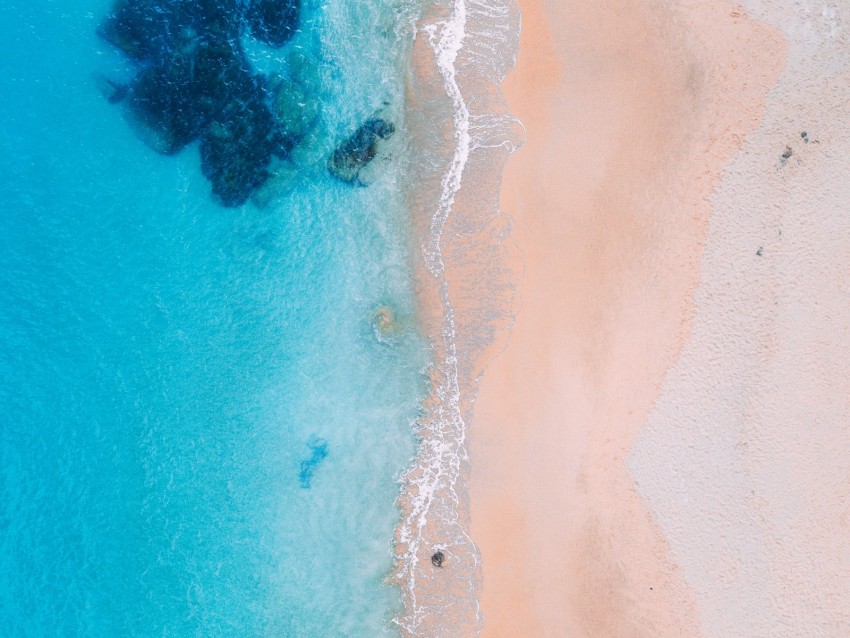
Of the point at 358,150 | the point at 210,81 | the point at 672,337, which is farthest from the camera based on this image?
the point at 210,81

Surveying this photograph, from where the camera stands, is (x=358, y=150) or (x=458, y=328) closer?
(x=458, y=328)

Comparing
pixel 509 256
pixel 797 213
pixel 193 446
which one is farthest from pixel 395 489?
pixel 797 213

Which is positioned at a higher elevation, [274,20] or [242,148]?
[274,20]

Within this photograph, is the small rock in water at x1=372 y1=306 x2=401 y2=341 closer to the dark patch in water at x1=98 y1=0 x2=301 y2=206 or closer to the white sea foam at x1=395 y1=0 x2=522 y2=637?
the white sea foam at x1=395 y1=0 x2=522 y2=637

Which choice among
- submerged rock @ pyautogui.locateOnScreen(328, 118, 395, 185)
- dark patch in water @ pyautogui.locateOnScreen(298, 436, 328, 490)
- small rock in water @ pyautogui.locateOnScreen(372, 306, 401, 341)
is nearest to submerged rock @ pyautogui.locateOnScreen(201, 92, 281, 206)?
submerged rock @ pyautogui.locateOnScreen(328, 118, 395, 185)

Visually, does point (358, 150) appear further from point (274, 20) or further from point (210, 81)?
point (210, 81)

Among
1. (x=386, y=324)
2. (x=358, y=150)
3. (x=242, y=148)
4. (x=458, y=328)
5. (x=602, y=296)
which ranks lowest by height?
(x=386, y=324)

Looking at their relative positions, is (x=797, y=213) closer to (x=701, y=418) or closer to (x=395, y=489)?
(x=701, y=418)

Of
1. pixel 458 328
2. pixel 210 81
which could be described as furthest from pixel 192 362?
pixel 210 81
